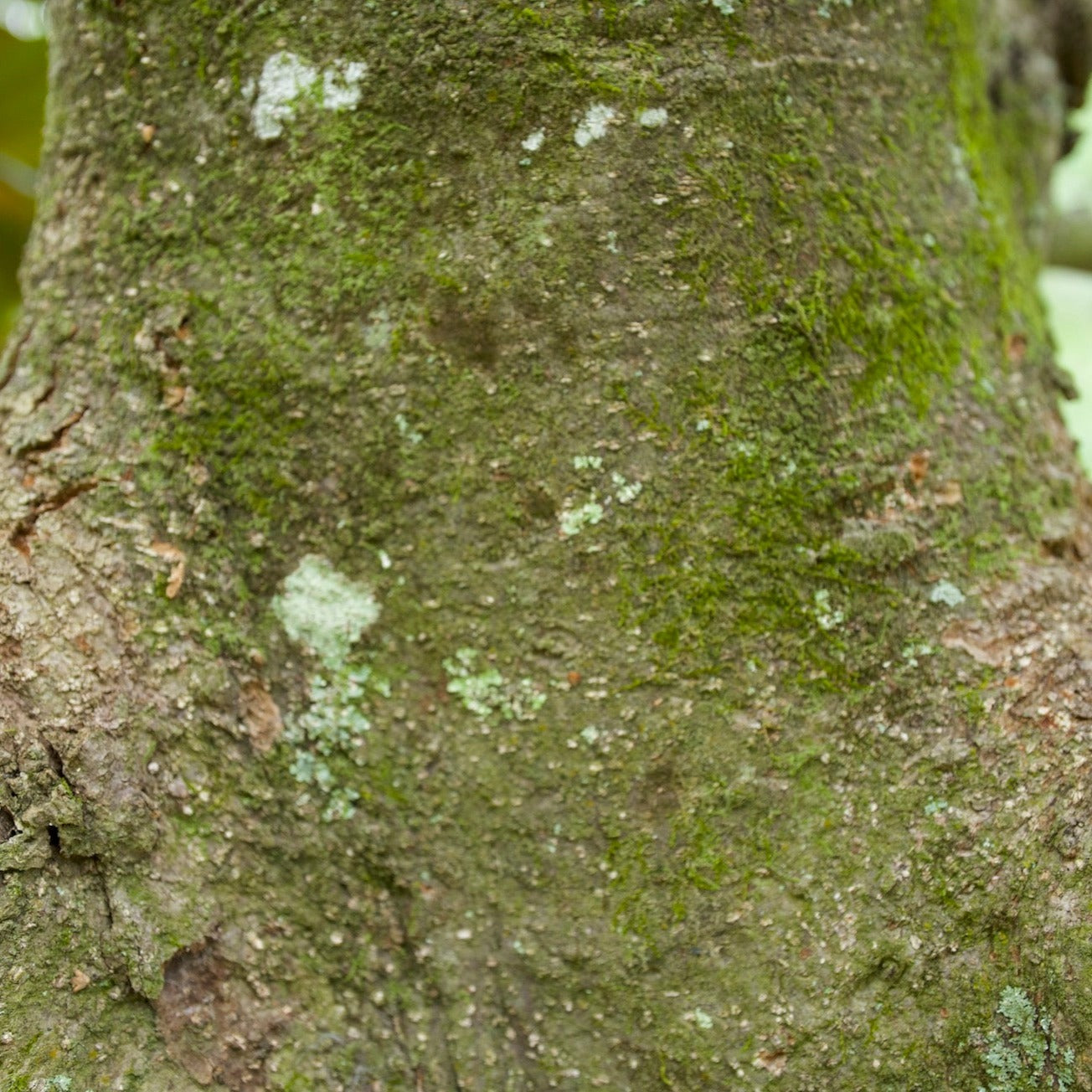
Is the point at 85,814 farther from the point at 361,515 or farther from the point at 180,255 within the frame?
the point at 180,255

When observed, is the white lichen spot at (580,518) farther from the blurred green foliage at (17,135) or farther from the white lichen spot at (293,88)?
the blurred green foliage at (17,135)

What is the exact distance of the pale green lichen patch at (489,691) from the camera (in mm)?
994

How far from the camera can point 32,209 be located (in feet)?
8.64

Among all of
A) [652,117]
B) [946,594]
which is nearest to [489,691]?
[946,594]

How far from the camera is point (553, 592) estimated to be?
1.00m

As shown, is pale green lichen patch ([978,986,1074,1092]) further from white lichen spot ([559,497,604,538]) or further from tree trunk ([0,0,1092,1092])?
white lichen spot ([559,497,604,538])

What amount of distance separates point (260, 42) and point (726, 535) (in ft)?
2.60

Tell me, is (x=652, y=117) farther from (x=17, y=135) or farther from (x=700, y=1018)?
(x=17, y=135)

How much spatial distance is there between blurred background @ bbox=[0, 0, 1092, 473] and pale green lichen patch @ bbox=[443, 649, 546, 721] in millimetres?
1567

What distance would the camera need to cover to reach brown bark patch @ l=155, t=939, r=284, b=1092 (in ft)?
3.24

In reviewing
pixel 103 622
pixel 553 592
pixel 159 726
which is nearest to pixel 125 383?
pixel 103 622

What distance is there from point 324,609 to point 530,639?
0.81 feet

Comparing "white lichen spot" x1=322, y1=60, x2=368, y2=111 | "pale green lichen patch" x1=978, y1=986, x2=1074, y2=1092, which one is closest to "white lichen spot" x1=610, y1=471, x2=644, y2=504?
"white lichen spot" x1=322, y1=60, x2=368, y2=111

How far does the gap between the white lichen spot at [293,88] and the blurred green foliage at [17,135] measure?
77.4 inches
